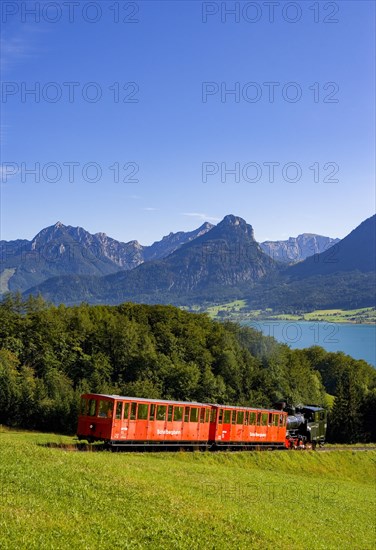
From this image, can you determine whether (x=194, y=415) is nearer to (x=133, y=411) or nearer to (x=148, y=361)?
(x=133, y=411)

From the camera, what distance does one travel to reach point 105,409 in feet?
97.3

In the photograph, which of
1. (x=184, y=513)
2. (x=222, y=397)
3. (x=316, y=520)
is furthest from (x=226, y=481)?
(x=222, y=397)

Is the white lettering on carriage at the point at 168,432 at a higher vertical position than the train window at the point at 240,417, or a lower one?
lower

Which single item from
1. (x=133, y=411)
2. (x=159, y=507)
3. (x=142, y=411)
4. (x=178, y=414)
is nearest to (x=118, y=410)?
(x=133, y=411)

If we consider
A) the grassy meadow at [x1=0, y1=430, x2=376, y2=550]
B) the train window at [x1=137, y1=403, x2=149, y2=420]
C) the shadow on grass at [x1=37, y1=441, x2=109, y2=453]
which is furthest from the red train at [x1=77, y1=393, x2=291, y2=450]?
the grassy meadow at [x1=0, y1=430, x2=376, y2=550]

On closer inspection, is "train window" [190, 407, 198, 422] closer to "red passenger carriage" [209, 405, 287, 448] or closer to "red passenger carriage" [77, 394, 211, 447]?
"red passenger carriage" [77, 394, 211, 447]

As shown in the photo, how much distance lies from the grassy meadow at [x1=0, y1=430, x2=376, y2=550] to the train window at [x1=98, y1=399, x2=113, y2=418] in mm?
2348

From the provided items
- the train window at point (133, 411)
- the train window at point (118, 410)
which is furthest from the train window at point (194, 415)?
the train window at point (118, 410)

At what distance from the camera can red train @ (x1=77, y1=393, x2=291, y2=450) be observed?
29.6 meters

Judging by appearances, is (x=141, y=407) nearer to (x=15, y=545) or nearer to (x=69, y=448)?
(x=69, y=448)

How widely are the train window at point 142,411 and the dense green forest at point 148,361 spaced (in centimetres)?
2486

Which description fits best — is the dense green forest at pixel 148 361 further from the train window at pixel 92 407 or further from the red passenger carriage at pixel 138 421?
the train window at pixel 92 407

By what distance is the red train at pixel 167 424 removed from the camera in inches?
1166

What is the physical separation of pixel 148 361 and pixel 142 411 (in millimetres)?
39598
